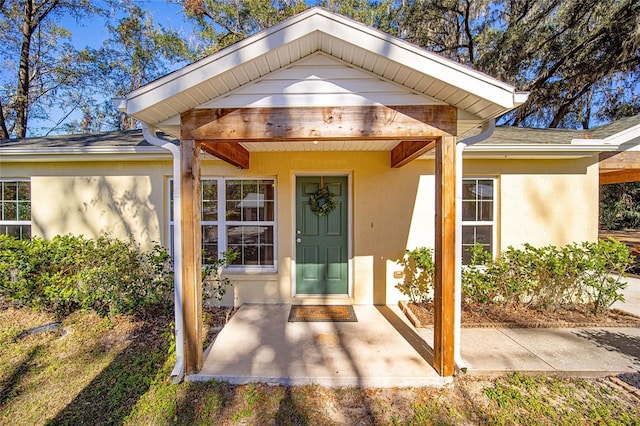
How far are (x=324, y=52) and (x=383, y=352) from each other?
3215 millimetres

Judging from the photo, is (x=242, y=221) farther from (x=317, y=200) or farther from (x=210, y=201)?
(x=317, y=200)

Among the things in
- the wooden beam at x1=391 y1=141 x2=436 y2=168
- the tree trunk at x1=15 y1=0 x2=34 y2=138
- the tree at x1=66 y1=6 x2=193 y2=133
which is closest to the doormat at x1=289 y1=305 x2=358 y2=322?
the wooden beam at x1=391 y1=141 x2=436 y2=168

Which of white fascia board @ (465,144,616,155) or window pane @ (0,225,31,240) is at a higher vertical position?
white fascia board @ (465,144,616,155)

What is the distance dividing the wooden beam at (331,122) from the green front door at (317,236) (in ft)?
7.31

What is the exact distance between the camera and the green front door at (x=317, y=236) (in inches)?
200

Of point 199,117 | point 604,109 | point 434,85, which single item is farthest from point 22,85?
point 604,109

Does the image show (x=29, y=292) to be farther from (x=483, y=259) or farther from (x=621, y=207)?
(x=621, y=207)

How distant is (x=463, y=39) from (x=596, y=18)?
3955mm

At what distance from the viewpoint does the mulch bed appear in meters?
4.10

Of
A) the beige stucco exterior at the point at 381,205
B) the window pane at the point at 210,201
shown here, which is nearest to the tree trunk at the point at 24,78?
the beige stucco exterior at the point at 381,205

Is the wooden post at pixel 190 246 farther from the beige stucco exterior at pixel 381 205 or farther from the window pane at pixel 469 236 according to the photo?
the window pane at pixel 469 236

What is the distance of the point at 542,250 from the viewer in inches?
178

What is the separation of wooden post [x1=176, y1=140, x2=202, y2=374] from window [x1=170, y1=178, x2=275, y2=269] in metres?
2.16

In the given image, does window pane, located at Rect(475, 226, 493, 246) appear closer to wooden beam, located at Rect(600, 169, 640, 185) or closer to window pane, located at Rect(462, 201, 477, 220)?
window pane, located at Rect(462, 201, 477, 220)
